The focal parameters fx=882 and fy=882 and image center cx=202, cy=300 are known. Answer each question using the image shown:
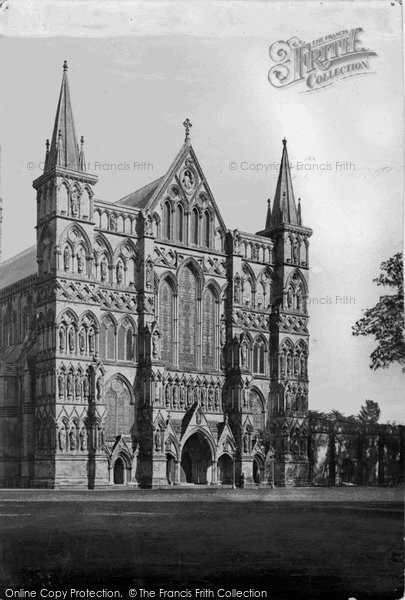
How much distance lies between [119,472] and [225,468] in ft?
9.07

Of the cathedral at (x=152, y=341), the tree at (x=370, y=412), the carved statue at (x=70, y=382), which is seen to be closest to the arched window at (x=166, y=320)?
the cathedral at (x=152, y=341)

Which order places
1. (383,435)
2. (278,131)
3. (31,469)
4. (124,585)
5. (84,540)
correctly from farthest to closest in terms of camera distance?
(31,469) → (383,435) → (278,131) → (84,540) → (124,585)

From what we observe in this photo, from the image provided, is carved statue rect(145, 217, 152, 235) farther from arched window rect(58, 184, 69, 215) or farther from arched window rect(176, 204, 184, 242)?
arched window rect(58, 184, 69, 215)

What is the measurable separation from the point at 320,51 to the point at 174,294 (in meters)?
7.38

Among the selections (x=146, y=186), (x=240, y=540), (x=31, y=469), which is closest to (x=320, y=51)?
(x=146, y=186)

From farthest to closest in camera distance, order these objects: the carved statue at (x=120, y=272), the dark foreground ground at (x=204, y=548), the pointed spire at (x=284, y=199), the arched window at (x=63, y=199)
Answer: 1. the carved statue at (x=120, y=272)
2. the arched window at (x=63, y=199)
3. the pointed spire at (x=284, y=199)
4. the dark foreground ground at (x=204, y=548)

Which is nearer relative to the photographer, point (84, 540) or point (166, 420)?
point (84, 540)

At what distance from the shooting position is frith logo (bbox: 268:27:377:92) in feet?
46.9

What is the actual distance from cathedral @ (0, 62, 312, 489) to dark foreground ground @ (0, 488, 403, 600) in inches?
109

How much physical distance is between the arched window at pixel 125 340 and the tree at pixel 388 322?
532 centimetres

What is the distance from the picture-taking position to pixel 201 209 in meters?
19.9

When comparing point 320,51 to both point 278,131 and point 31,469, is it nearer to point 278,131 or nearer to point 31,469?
point 278,131

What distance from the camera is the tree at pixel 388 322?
604 inches

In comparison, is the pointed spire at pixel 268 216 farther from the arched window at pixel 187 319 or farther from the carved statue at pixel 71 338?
the carved statue at pixel 71 338
